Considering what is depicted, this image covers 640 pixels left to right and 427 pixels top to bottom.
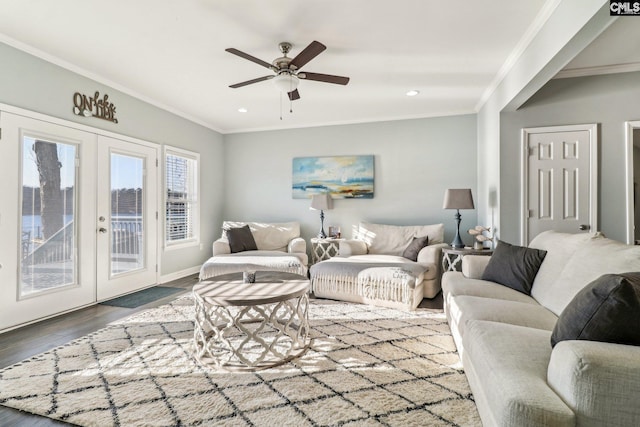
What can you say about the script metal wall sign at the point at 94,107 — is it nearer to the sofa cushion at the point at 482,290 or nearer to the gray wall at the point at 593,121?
the sofa cushion at the point at 482,290

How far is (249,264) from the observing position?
4066 mm

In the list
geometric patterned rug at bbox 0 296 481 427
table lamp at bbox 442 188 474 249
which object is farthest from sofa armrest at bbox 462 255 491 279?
table lamp at bbox 442 188 474 249

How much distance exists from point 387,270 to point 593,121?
2.70 m

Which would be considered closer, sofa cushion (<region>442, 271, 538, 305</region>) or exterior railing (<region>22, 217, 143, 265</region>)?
sofa cushion (<region>442, 271, 538, 305</region>)

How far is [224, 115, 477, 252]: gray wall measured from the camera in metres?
4.93

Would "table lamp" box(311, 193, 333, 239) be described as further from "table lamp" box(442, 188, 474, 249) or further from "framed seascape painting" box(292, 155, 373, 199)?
"table lamp" box(442, 188, 474, 249)

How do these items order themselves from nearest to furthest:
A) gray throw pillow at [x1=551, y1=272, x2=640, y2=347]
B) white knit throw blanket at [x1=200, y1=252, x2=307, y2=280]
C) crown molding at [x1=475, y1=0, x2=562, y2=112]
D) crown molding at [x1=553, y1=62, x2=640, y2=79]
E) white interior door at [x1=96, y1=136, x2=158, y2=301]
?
gray throw pillow at [x1=551, y1=272, x2=640, y2=347]
crown molding at [x1=475, y1=0, x2=562, y2=112]
crown molding at [x1=553, y1=62, x2=640, y2=79]
white interior door at [x1=96, y1=136, x2=158, y2=301]
white knit throw blanket at [x1=200, y1=252, x2=307, y2=280]

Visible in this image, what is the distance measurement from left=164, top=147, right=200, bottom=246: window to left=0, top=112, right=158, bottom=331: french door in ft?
1.42

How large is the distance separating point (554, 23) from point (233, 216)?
17.1 feet

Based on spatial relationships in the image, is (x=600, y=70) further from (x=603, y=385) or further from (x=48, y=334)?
(x=48, y=334)

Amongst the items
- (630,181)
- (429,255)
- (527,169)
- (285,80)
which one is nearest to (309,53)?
(285,80)

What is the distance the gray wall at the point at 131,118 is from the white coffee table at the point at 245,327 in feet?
8.13

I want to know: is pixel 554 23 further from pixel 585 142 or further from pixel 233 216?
pixel 233 216

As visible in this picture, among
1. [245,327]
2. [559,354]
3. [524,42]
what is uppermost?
[524,42]
